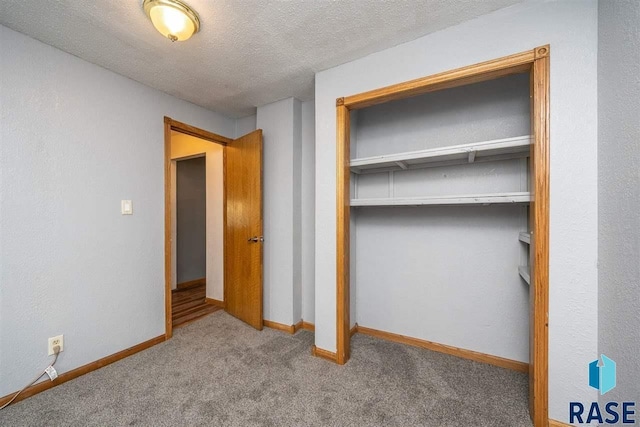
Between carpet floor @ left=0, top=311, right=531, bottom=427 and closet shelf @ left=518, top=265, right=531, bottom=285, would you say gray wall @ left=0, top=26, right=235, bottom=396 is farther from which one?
closet shelf @ left=518, top=265, right=531, bottom=285

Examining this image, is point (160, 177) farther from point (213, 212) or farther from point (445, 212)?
point (445, 212)

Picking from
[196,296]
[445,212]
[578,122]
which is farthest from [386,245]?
[196,296]

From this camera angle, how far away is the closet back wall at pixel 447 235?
1.94m

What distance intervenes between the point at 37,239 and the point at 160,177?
97cm

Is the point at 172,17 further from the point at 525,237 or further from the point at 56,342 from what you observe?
the point at 525,237

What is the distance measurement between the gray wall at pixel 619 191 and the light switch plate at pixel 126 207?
3.11 meters

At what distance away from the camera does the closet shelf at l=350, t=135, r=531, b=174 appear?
5.08 feet

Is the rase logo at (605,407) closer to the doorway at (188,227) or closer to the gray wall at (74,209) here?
the gray wall at (74,209)

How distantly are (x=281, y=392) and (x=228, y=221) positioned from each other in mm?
1957

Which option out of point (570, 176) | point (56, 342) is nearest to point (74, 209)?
point (56, 342)

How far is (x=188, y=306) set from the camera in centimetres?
343

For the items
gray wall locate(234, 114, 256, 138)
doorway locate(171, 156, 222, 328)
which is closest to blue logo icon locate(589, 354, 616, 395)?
gray wall locate(234, 114, 256, 138)

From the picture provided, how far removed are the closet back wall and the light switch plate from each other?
6.48ft

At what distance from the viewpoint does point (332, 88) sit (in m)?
2.11
